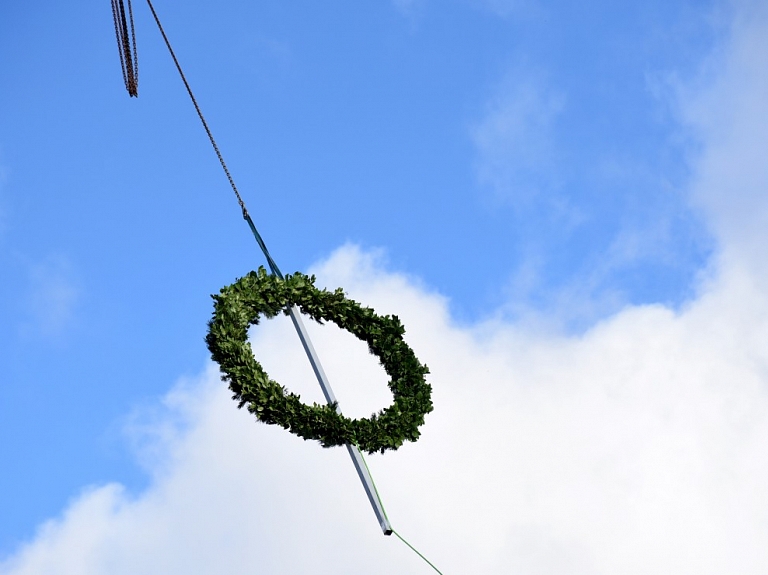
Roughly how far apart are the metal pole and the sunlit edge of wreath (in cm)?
17

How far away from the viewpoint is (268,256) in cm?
1580

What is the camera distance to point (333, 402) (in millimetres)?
14805

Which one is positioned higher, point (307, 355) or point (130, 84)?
point (130, 84)

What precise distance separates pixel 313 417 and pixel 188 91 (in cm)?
451

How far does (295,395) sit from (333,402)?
1.68ft

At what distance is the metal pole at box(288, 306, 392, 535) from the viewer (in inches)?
568

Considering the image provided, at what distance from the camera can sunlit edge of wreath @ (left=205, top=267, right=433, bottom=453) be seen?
14469mm

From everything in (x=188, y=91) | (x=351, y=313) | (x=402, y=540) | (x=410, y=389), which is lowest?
(x=402, y=540)

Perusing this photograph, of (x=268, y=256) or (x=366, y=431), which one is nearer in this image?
(x=366, y=431)

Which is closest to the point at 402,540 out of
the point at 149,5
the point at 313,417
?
the point at 313,417

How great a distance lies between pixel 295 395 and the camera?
14602 millimetres

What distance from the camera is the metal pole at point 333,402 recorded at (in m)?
14.4

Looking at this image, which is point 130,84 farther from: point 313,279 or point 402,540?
point 402,540

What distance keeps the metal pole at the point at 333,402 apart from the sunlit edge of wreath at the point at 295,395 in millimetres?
166
